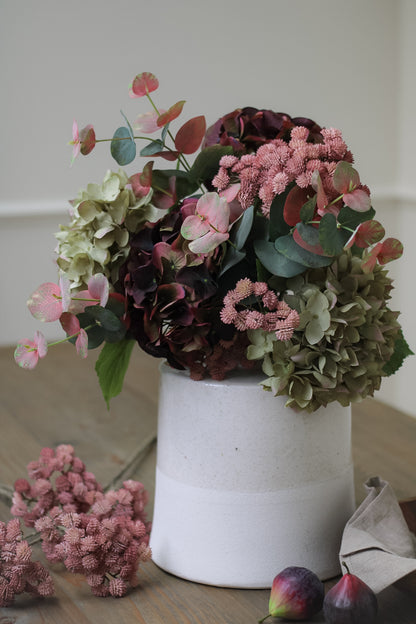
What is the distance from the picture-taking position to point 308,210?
0.58 meters

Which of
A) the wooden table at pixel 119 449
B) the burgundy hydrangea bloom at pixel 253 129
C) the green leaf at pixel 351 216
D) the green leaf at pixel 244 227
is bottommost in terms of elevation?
the wooden table at pixel 119 449

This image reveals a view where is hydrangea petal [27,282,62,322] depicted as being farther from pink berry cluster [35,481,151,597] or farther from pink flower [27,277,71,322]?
pink berry cluster [35,481,151,597]

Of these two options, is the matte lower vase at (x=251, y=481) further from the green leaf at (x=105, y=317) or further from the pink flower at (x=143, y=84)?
the pink flower at (x=143, y=84)

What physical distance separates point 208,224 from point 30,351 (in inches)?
7.0

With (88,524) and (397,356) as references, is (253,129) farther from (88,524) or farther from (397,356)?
(88,524)

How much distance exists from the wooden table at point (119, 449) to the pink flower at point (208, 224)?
0.96ft

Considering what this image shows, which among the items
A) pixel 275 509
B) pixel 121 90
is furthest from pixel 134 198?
pixel 121 90

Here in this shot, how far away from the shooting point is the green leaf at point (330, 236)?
0.55 metres

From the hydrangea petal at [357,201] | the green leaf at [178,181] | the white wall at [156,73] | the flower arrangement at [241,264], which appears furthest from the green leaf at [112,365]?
the white wall at [156,73]

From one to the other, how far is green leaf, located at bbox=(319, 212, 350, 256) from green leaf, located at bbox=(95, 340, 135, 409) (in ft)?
0.76

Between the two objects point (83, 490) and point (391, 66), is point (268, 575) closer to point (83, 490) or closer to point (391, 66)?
point (83, 490)

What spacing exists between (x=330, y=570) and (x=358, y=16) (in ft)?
9.60

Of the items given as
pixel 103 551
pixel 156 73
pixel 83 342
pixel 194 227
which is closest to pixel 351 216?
pixel 194 227

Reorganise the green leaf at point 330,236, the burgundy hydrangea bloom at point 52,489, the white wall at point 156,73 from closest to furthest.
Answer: the green leaf at point 330,236
the burgundy hydrangea bloom at point 52,489
the white wall at point 156,73
